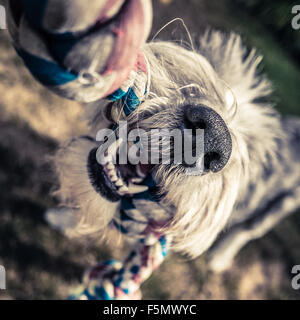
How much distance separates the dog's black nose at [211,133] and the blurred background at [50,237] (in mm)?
409

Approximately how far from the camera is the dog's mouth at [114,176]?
872mm

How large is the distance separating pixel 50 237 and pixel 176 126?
1.26 m

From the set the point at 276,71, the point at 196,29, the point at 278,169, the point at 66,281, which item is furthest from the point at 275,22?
the point at 66,281

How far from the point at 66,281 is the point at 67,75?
55.8 inches

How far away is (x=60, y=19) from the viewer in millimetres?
488

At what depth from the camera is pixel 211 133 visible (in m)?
0.69

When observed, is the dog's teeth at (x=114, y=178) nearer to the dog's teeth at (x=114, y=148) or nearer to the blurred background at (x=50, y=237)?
the dog's teeth at (x=114, y=148)
